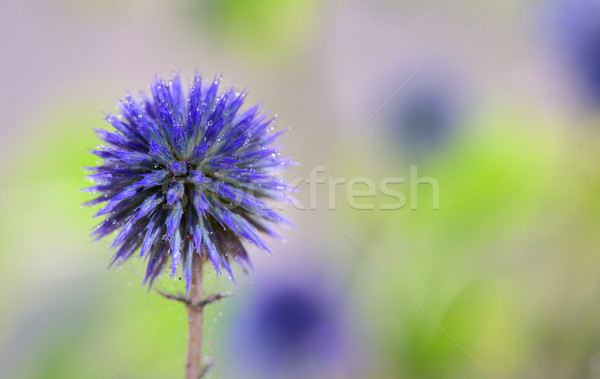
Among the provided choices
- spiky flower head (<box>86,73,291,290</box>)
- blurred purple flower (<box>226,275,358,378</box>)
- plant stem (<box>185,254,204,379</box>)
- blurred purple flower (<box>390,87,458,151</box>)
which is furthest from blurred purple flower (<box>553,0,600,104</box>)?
plant stem (<box>185,254,204,379</box>)

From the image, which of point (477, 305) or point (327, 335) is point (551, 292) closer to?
point (477, 305)

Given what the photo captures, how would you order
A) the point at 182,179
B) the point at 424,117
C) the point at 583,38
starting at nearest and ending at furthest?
1. the point at 182,179
2. the point at 583,38
3. the point at 424,117

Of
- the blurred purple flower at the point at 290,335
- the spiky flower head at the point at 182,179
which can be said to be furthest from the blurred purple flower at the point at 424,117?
the spiky flower head at the point at 182,179

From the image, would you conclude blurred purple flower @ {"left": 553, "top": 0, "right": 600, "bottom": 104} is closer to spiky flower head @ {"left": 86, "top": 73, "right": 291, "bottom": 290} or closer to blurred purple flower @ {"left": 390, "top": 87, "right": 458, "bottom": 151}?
blurred purple flower @ {"left": 390, "top": 87, "right": 458, "bottom": 151}

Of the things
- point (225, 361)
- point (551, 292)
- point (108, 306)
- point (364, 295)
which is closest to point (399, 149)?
point (364, 295)

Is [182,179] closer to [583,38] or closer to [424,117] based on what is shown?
[424,117]

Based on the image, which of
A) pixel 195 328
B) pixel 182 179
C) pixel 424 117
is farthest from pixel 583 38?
pixel 195 328
